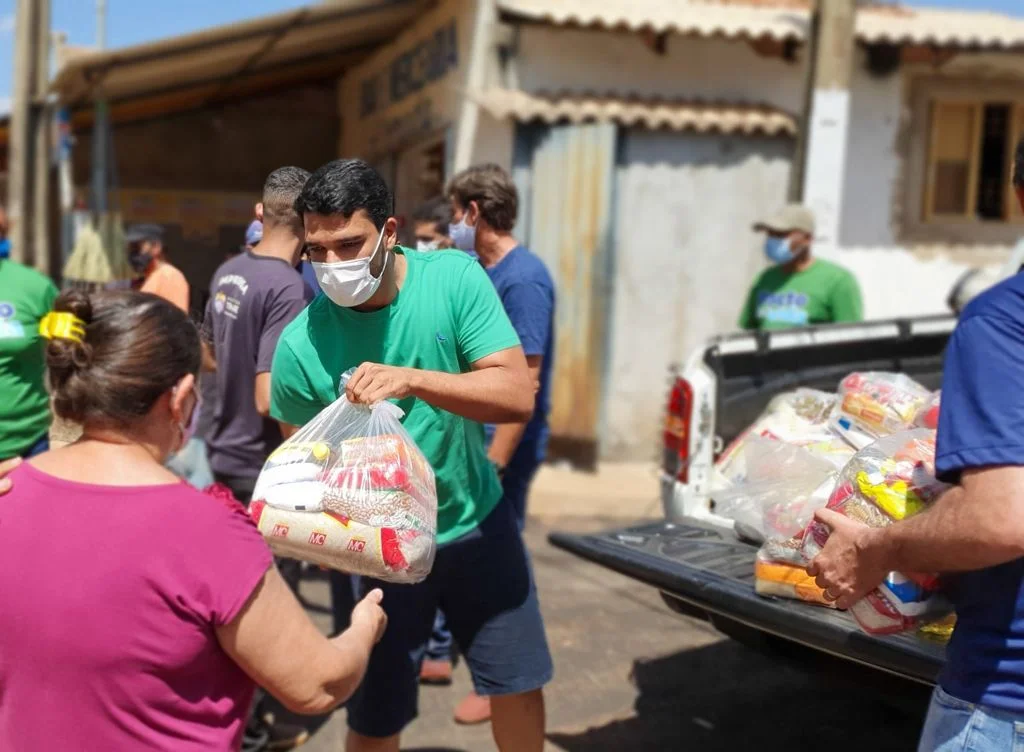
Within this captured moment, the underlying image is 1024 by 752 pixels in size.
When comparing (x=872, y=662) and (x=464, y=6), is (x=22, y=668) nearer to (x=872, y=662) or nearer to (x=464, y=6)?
(x=872, y=662)

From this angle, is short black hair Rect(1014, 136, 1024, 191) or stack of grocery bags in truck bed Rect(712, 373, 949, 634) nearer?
short black hair Rect(1014, 136, 1024, 191)

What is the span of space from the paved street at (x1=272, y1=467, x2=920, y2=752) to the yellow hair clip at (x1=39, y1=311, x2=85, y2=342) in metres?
2.53

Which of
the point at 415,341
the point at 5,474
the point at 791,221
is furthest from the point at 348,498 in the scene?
the point at 791,221

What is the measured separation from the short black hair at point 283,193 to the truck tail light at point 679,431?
1.68 m

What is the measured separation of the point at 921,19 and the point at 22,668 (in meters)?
10.1

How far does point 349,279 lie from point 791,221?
4152 mm

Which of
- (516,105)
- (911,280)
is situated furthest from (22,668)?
(911,280)

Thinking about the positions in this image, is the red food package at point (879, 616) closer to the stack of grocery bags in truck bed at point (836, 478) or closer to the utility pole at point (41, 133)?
the stack of grocery bags in truck bed at point (836, 478)

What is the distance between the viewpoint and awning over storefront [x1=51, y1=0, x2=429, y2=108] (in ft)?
32.2

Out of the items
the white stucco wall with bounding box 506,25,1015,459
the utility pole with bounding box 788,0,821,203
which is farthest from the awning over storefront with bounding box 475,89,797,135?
the utility pole with bounding box 788,0,821,203

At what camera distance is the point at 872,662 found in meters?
2.72

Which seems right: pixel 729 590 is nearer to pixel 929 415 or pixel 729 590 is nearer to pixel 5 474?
pixel 929 415

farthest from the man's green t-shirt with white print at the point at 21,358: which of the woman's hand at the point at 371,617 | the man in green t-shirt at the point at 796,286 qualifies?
the man in green t-shirt at the point at 796,286

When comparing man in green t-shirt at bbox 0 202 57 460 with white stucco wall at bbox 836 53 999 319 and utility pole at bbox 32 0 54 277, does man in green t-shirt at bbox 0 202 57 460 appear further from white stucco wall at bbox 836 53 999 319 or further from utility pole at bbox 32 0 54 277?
white stucco wall at bbox 836 53 999 319
